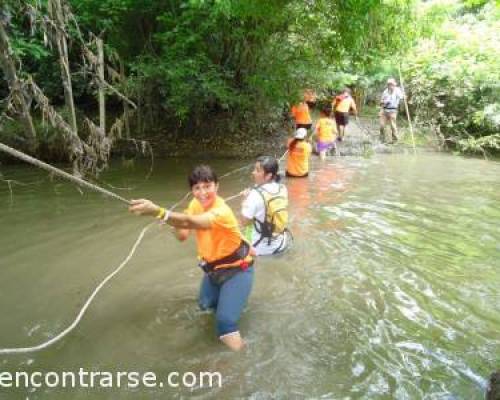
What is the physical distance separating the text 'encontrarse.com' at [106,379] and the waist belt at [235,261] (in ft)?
2.89

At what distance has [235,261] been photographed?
4344mm

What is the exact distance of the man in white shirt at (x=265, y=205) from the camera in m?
5.50

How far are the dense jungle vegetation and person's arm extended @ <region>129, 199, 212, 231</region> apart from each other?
4.77 metres

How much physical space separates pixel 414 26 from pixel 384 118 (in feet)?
17.5

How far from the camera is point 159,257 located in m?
6.61

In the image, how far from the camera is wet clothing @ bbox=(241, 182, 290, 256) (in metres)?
5.48

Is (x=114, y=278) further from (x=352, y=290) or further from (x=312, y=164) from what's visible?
(x=312, y=164)

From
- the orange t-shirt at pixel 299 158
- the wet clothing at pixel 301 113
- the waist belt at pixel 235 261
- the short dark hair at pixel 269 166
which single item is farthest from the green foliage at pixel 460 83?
the waist belt at pixel 235 261

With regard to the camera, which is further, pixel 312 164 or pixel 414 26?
pixel 312 164

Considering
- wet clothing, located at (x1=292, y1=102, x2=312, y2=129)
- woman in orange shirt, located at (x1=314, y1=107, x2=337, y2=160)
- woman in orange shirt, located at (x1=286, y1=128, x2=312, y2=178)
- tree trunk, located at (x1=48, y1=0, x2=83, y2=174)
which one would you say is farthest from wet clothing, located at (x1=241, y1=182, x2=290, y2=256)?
→ wet clothing, located at (x1=292, y1=102, x2=312, y2=129)

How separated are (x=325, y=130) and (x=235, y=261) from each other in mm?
8896

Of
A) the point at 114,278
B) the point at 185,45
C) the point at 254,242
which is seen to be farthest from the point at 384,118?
the point at 114,278

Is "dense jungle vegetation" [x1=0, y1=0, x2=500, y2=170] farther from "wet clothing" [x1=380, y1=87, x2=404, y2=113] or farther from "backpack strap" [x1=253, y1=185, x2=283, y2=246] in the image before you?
"backpack strap" [x1=253, y1=185, x2=283, y2=246]

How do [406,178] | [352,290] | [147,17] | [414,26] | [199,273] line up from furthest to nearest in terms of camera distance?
[147,17] < [406,178] < [414,26] < [199,273] < [352,290]
